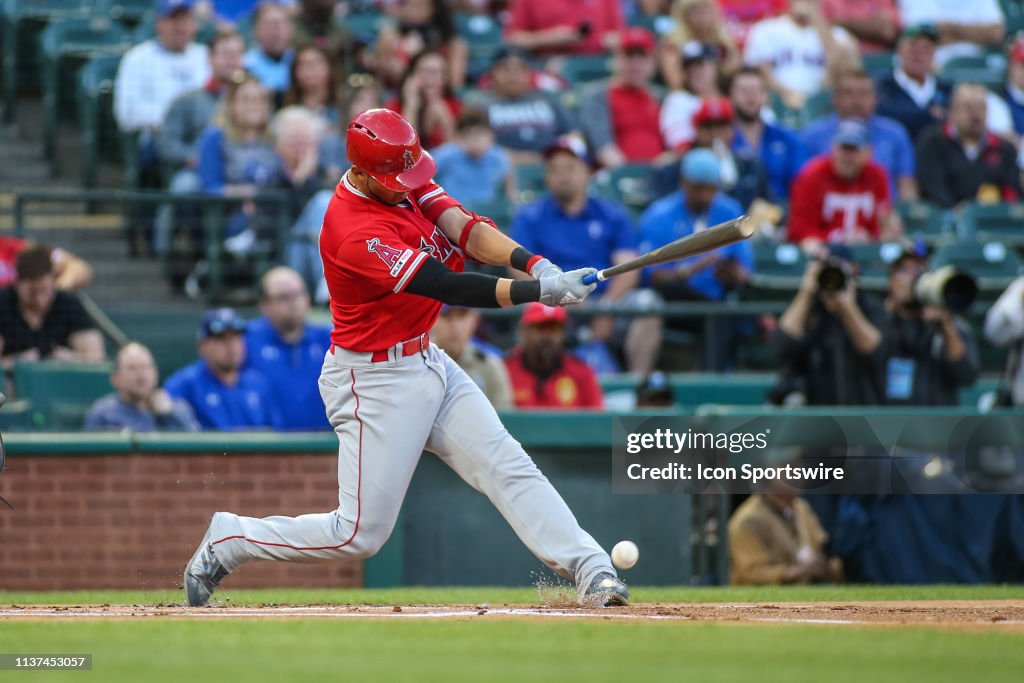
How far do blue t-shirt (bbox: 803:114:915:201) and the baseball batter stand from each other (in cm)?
664

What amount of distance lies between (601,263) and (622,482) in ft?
6.20

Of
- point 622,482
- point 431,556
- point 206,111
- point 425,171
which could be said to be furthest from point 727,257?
point 425,171

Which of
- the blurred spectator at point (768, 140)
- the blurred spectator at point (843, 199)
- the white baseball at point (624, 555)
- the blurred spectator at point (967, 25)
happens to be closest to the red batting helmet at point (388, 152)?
the white baseball at point (624, 555)

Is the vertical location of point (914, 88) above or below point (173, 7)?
below

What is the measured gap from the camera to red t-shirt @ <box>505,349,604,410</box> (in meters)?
9.62

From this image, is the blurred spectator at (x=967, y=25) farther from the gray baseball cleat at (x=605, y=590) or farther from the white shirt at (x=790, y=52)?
the gray baseball cleat at (x=605, y=590)

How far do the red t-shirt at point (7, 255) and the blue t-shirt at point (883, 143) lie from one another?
565cm

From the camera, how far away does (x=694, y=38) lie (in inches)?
532

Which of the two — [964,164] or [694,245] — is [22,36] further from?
[694,245]

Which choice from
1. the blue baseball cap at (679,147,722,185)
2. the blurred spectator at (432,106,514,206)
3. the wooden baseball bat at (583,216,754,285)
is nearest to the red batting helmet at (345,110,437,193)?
the wooden baseball bat at (583,216,754,285)

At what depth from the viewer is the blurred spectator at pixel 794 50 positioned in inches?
545

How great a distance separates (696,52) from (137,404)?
18.2 feet

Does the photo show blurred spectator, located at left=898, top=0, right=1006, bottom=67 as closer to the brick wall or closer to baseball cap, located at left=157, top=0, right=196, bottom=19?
baseball cap, located at left=157, top=0, right=196, bottom=19

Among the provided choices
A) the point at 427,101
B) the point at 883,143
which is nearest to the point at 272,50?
the point at 427,101
